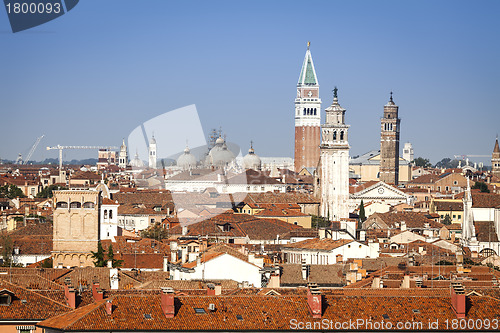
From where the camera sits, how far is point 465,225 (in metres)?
56.8

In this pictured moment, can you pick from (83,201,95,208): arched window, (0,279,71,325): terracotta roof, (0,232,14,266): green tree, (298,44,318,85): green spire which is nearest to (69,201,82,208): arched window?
(83,201,95,208): arched window

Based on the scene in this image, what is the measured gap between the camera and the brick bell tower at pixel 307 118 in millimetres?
127625

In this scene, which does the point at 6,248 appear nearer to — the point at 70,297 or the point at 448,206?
the point at 70,297

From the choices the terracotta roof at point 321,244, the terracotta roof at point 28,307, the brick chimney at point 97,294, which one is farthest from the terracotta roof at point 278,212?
the terracotta roof at point 28,307

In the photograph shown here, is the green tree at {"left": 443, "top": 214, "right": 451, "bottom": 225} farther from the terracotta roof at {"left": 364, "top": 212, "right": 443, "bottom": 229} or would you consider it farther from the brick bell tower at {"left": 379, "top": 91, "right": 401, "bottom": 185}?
the brick bell tower at {"left": 379, "top": 91, "right": 401, "bottom": 185}

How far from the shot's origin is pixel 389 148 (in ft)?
365

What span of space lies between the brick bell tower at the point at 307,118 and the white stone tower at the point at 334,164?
46659mm

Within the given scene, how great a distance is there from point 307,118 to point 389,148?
20.2m

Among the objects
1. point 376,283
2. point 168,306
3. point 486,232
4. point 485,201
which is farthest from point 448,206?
point 168,306

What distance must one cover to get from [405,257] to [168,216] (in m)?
29.7

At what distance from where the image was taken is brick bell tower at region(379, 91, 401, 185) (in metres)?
110

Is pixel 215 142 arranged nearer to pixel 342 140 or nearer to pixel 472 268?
pixel 342 140

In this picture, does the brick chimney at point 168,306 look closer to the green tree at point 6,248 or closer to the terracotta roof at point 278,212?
the green tree at point 6,248

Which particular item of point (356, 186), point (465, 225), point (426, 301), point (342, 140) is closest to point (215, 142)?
point (356, 186)
